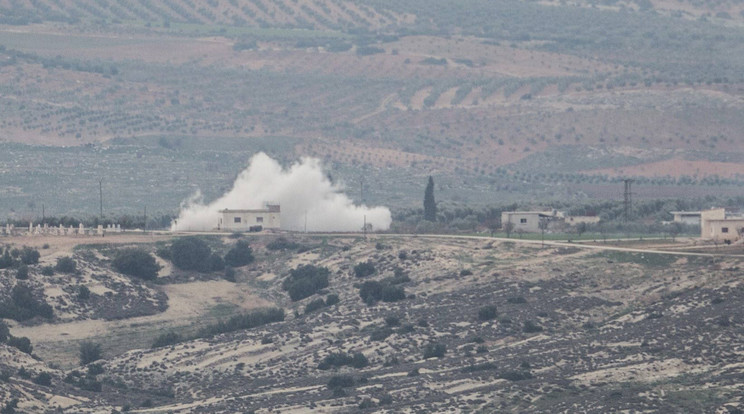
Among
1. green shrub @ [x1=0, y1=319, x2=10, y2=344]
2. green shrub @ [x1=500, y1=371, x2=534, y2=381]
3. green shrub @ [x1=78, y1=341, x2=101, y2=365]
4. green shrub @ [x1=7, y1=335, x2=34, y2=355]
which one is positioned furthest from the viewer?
green shrub @ [x1=78, y1=341, x2=101, y2=365]

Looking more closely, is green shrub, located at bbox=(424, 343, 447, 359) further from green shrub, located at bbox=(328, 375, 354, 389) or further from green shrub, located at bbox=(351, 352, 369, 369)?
green shrub, located at bbox=(328, 375, 354, 389)

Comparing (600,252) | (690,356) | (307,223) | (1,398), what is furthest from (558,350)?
(307,223)

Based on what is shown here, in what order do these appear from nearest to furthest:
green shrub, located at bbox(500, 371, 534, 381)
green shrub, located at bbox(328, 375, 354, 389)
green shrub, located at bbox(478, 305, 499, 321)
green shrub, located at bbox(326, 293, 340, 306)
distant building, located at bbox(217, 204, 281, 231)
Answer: green shrub, located at bbox(500, 371, 534, 381) < green shrub, located at bbox(328, 375, 354, 389) < green shrub, located at bbox(478, 305, 499, 321) < green shrub, located at bbox(326, 293, 340, 306) < distant building, located at bbox(217, 204, 281, 231)

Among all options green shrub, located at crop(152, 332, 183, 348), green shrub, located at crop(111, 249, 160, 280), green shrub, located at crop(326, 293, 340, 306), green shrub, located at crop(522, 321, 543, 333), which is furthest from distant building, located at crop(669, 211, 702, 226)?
green shrub, located at crop(152, 332, 183, 348)

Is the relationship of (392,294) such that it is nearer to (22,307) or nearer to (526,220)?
(22,307)

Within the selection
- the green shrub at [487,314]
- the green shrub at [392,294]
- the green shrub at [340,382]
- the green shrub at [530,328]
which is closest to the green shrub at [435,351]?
the green shrub at [530,328]

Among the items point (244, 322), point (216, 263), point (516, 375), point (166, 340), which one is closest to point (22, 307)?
point (166, 340)
